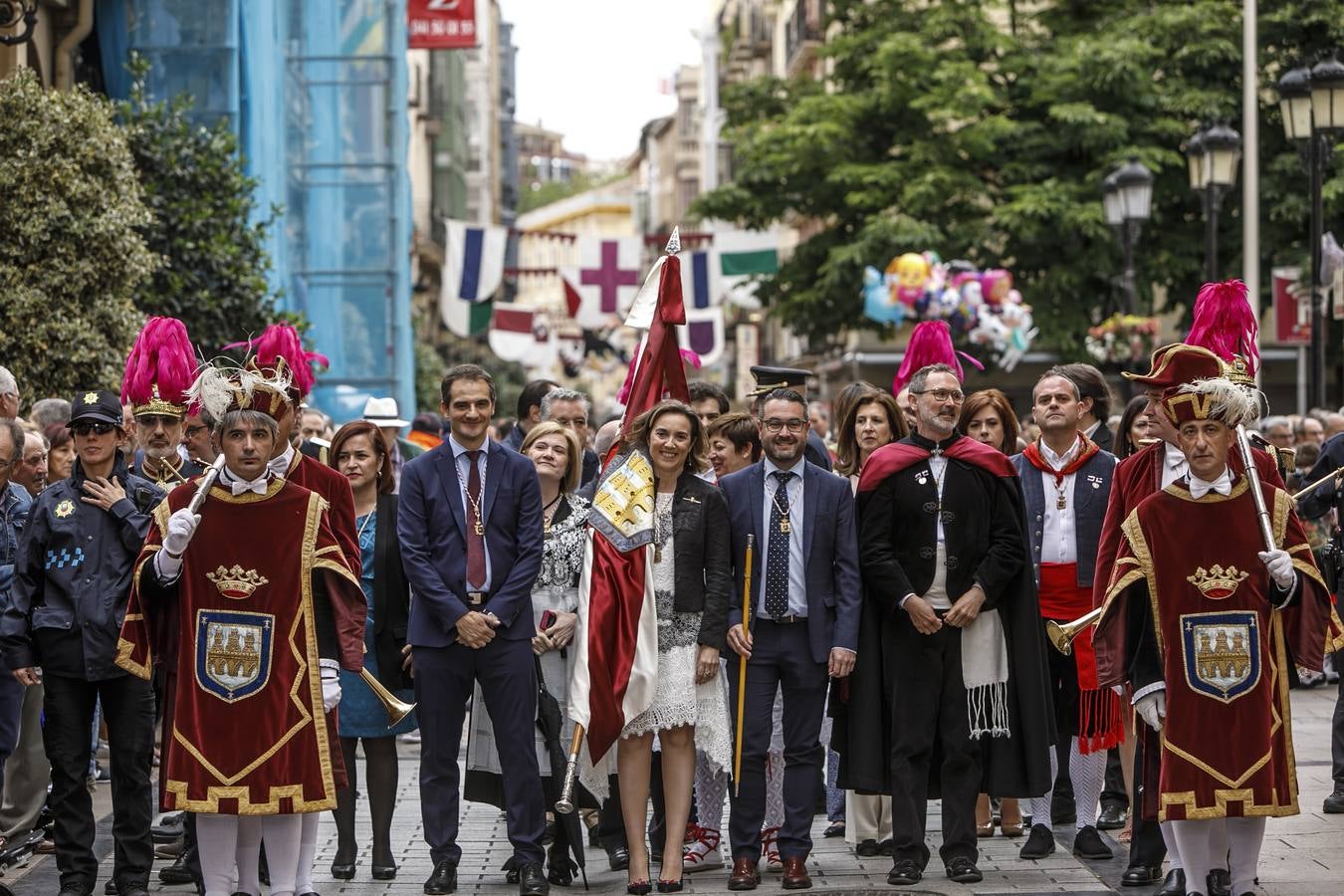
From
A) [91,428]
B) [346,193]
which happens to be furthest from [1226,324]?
[346,193]

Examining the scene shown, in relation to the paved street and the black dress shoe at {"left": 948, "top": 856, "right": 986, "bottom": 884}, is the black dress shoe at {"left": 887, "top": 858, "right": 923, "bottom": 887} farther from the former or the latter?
the black dress shoe at {"left": 948, "top": 856, "right": 986, "bottom": 884}

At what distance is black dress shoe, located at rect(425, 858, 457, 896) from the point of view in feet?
28.6

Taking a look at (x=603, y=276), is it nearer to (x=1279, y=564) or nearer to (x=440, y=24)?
(x=440, y=24)

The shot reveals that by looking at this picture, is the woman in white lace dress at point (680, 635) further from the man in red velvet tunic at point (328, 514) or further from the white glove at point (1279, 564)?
the white glove at point (1279, 564)

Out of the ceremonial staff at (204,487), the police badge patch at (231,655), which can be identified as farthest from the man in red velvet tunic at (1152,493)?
the ceremonial staff at (204,487)

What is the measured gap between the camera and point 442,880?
873 centimetres

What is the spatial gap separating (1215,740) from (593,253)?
2908cm

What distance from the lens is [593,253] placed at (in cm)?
3622

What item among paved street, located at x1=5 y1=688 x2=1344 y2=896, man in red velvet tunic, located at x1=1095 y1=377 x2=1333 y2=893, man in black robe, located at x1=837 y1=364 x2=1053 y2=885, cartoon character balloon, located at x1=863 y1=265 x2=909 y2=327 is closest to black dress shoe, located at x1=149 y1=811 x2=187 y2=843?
paved street, located at x1=5 y1=688 x2=1344 y2=896

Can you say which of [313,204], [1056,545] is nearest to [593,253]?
[313,204]

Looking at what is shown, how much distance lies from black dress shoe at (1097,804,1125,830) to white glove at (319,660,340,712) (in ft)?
13.4

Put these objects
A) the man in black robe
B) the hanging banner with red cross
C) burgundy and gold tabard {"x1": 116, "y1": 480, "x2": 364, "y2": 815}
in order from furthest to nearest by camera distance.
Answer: the hanging banner with red cross, the man in black robe, burgundy and gold tabard {"x1": 116, "y1": 480, "x2": 364, "y2": 815}

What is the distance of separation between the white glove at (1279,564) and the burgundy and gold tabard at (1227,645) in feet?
0.49

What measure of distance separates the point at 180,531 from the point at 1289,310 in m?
18.8
